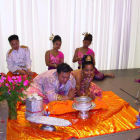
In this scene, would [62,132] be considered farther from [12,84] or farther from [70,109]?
[12,84]

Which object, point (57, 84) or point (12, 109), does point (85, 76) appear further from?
point (12, 109)

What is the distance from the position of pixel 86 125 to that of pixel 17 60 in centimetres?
203

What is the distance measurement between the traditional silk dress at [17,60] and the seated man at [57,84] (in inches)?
36.9

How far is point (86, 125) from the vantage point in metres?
1.96

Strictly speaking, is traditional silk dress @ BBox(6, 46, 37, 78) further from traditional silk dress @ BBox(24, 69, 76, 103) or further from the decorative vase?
the decorative vase

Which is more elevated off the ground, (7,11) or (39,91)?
(7,11)

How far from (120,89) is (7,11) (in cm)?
325

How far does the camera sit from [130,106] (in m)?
2.49

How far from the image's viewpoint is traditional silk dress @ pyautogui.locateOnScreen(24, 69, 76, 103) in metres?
2.35

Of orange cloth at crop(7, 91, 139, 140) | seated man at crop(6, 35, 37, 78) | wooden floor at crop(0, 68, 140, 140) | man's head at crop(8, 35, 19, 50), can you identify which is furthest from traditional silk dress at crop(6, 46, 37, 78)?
orange cloth at crop(7, 91, 139, 140)

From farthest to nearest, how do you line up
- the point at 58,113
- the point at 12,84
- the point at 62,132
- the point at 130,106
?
the point at 130,106 → the point at 58,113 → the point at 62,132 → the point at 12,84

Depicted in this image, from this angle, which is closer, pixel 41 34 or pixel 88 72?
pixel 88 72

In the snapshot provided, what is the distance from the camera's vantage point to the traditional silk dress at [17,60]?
3.42m

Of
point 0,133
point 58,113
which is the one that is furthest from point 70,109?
point 0,133
